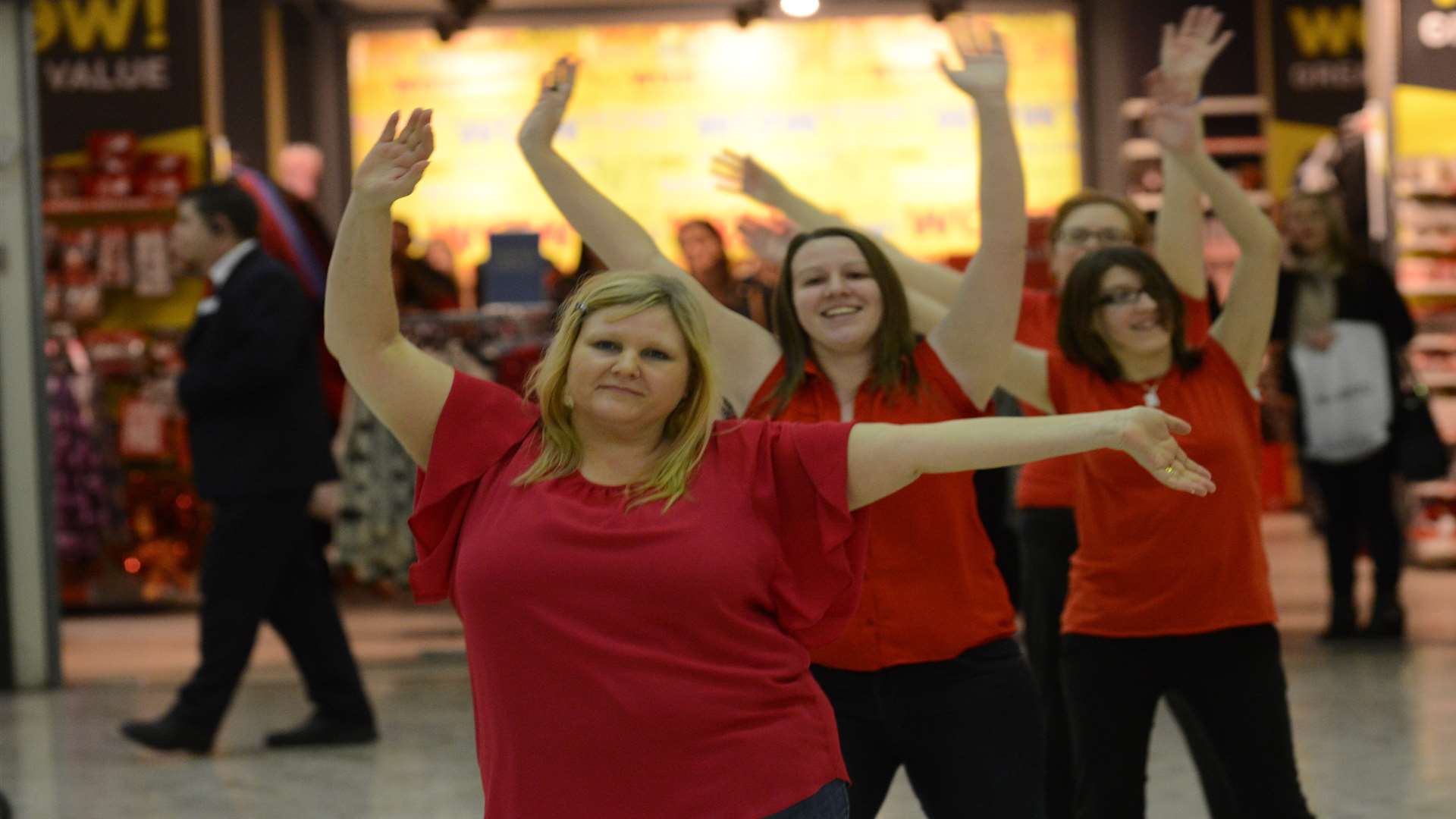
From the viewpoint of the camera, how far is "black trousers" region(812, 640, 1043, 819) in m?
2.80

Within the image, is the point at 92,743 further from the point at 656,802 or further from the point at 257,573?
the point at 656,802

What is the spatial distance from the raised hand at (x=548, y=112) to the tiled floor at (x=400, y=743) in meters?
2.20

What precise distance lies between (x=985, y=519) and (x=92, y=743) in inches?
112

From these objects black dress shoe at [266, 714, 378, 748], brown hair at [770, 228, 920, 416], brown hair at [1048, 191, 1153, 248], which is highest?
brown hair at [1048, 191, 1153, 248]

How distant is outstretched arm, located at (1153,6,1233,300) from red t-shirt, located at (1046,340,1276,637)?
1.58 ft

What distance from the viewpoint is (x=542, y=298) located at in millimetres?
7582

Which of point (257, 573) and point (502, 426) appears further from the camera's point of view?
point (257, 573)

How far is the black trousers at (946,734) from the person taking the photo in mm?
2803

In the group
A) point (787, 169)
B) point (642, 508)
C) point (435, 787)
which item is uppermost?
point (787, 169)

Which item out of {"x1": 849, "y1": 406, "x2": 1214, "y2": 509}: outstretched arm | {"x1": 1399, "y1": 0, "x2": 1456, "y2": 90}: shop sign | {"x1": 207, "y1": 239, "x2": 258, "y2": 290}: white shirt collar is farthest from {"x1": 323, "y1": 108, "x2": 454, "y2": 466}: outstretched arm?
{"x1": 1399, "y1": 0, "x2": 1456, "y2": 90}: shop sign

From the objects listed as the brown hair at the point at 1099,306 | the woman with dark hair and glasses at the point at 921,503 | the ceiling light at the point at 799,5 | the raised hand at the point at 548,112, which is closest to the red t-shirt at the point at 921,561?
the woman with dark hair and glasses at the point at 921,503

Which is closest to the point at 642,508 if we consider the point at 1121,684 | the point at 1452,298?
the point at 1121,684

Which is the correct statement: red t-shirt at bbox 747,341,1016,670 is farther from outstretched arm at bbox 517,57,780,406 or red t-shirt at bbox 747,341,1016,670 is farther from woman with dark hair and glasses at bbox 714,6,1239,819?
woman with dark hair and glasses at bbox 714,6,1239,819

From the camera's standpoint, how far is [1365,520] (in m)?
7.02
